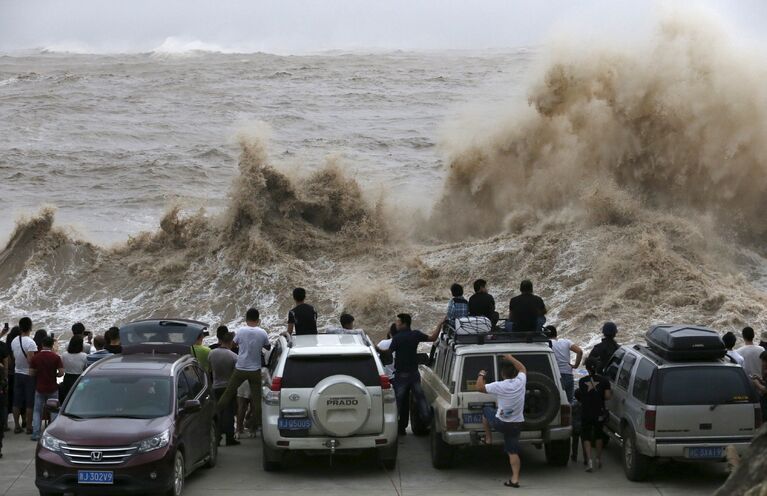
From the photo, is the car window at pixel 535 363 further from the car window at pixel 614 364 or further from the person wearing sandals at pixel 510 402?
the car window at pixel 614 364

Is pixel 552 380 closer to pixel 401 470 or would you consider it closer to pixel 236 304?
pixel 401 470

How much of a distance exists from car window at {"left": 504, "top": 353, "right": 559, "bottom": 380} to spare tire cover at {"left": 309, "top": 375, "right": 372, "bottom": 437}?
56.6 inches

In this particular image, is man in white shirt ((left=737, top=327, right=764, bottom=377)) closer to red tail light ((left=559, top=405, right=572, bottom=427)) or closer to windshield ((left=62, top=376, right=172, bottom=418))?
red tail light ((left=559, top=405, right=572, bottom=427))

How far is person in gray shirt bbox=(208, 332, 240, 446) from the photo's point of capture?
12.5m

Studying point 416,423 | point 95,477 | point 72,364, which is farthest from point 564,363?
point 72,364

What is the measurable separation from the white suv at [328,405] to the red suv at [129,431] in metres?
0.79

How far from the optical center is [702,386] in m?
10.1

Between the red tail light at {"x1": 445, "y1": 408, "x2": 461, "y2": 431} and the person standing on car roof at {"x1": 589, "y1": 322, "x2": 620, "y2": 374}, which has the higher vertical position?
the person standing on car roof at {"x1": 589, "y1": 322, "x2": 620, "y2": 374}

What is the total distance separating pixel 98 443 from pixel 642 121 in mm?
19595

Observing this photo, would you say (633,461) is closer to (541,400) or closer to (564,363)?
(541,400)

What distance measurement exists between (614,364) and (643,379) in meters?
1.18

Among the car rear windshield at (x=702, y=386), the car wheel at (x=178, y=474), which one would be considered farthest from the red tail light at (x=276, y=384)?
the car rear windshield at (x=702, y=386)

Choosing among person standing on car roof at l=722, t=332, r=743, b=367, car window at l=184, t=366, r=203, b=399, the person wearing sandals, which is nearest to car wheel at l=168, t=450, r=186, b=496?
car window at l=184, t=366, r=203, b=399

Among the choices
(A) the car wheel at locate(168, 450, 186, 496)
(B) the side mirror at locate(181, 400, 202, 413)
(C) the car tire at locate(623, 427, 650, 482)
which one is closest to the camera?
(A) the car wheel at locate(168, 450, 186, 496)
